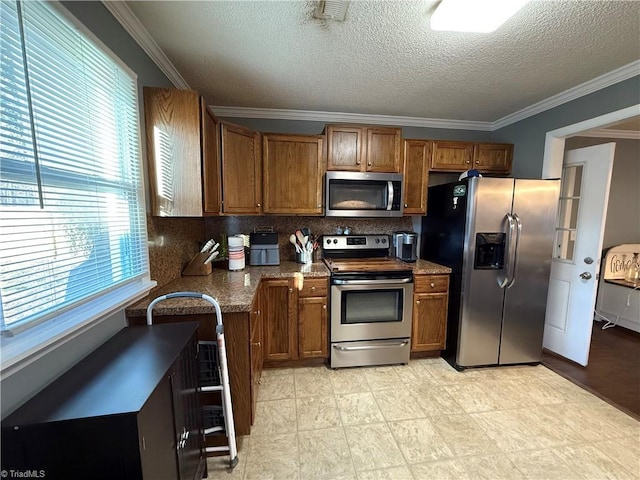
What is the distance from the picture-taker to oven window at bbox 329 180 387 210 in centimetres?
256

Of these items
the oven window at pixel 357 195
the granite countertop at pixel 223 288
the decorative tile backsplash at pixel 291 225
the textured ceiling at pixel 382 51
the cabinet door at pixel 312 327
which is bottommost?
the cabinet door at pixel 312 327

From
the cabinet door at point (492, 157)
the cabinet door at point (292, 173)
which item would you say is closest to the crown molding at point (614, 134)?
the cabinet door at point (492, 157)

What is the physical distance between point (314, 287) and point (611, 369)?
2.87 meters

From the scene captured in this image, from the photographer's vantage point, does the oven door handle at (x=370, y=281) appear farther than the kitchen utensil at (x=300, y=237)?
No

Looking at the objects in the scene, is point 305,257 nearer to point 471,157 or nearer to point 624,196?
point 471,157

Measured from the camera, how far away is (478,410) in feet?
6.34

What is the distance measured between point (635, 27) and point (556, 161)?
1209 mm

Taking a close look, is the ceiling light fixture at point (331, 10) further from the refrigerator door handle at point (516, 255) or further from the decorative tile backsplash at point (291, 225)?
the refrigerator door handle at point (516, 255)

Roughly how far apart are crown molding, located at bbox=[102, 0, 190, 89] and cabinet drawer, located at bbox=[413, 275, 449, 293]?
103 inches

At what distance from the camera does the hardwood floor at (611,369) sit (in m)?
2.07

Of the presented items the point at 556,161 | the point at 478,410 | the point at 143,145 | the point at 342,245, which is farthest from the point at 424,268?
the point at 143,145

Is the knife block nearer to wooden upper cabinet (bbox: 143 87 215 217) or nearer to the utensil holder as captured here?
wooden upper cabinet (bbox: 143 87 215 217)

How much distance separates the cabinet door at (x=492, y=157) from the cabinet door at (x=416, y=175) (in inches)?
22.7

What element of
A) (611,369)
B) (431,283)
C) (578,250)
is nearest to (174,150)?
(431,283)
